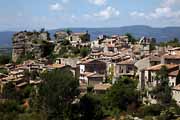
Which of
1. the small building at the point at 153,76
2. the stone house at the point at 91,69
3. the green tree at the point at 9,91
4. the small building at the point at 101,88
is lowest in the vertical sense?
the green tree at the point at 9,91

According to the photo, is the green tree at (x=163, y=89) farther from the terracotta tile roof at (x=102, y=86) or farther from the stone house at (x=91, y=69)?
the stone house at (x=91, y=69)

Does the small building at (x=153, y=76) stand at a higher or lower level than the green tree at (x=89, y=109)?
higher

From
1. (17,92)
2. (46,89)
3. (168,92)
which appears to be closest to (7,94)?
(17,92)

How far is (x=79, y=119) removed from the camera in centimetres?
4153

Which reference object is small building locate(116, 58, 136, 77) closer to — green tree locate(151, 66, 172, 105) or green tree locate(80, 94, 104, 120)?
green tree locate(151, 66, 172, 105)

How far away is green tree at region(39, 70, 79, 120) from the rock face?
35.7 metres

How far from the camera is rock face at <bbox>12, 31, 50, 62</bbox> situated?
7800cm

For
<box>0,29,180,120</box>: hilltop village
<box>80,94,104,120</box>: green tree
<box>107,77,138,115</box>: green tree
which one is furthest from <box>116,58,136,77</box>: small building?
<box>80,94,104,120</box>: green tree

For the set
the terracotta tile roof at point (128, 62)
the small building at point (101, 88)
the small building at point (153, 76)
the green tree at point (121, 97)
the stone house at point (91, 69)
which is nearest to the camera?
the green tree at point (121, 97)

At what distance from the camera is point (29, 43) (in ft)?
266

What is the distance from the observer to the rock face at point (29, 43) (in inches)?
3071

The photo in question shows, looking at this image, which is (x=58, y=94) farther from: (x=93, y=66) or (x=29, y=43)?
(x=29, y=43)

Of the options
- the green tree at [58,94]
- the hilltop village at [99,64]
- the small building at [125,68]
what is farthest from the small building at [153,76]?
the green tree at [58,94]

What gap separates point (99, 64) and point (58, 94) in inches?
653
